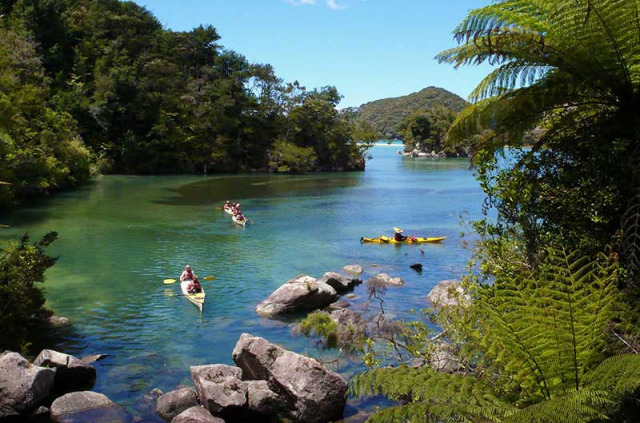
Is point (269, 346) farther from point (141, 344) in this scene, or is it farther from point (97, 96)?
point (97, 96)

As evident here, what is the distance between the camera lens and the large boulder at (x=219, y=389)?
8.91 m

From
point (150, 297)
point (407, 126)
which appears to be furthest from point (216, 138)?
point (407, 126)

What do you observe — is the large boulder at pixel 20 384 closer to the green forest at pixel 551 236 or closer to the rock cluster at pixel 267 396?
the rock cluster at pixel 267 396

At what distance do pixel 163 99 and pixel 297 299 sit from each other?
5163cm

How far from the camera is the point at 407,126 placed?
398 ft

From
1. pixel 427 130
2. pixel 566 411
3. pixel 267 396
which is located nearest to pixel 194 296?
pixel 267 396

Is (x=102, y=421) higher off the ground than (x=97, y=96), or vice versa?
(x=97, y=96)

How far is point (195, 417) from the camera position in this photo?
8.57 m

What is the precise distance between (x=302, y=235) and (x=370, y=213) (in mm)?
9116

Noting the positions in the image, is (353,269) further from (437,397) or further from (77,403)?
(437,397)

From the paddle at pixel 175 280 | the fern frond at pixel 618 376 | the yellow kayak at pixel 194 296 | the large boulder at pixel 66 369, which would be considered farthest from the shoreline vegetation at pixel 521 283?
the paddle at pixel 175 280

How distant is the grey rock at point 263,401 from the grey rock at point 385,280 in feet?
27.9

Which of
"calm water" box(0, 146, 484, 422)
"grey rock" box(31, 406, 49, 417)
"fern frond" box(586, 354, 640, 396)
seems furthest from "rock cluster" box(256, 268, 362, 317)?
"fern frond" box(586, 354, 640, 396)

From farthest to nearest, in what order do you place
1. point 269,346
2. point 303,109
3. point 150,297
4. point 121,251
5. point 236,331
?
1. point 303,109
2. point 121,251
3. point 150,297
4. point 236,331
5. point 269,346
